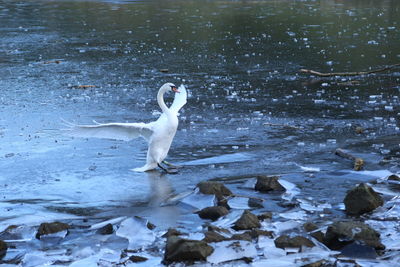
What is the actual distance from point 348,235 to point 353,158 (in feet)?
10.1

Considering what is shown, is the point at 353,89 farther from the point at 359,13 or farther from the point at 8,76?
the point at 359,13

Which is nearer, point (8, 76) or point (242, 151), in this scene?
point (242, 151)

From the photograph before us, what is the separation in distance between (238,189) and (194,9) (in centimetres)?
2468

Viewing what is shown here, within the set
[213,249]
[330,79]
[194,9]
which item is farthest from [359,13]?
[213,249]

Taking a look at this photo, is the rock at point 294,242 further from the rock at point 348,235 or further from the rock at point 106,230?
the rock at point 106,230

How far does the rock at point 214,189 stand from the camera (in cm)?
851

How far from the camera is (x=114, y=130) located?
401 inches

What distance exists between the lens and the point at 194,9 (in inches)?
1296

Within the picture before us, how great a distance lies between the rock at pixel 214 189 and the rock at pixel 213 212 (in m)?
0.43

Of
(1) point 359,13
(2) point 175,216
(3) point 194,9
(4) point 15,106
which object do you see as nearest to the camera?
(2) point 175,216

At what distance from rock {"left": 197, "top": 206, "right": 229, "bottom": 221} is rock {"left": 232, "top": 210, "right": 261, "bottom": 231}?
43cm

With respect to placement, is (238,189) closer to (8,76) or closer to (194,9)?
(8,76)

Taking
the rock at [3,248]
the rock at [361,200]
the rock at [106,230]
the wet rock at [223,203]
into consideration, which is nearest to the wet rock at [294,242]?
the rock at [361,200]

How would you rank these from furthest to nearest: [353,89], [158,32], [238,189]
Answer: [158,32], [353,89], [238,189]
